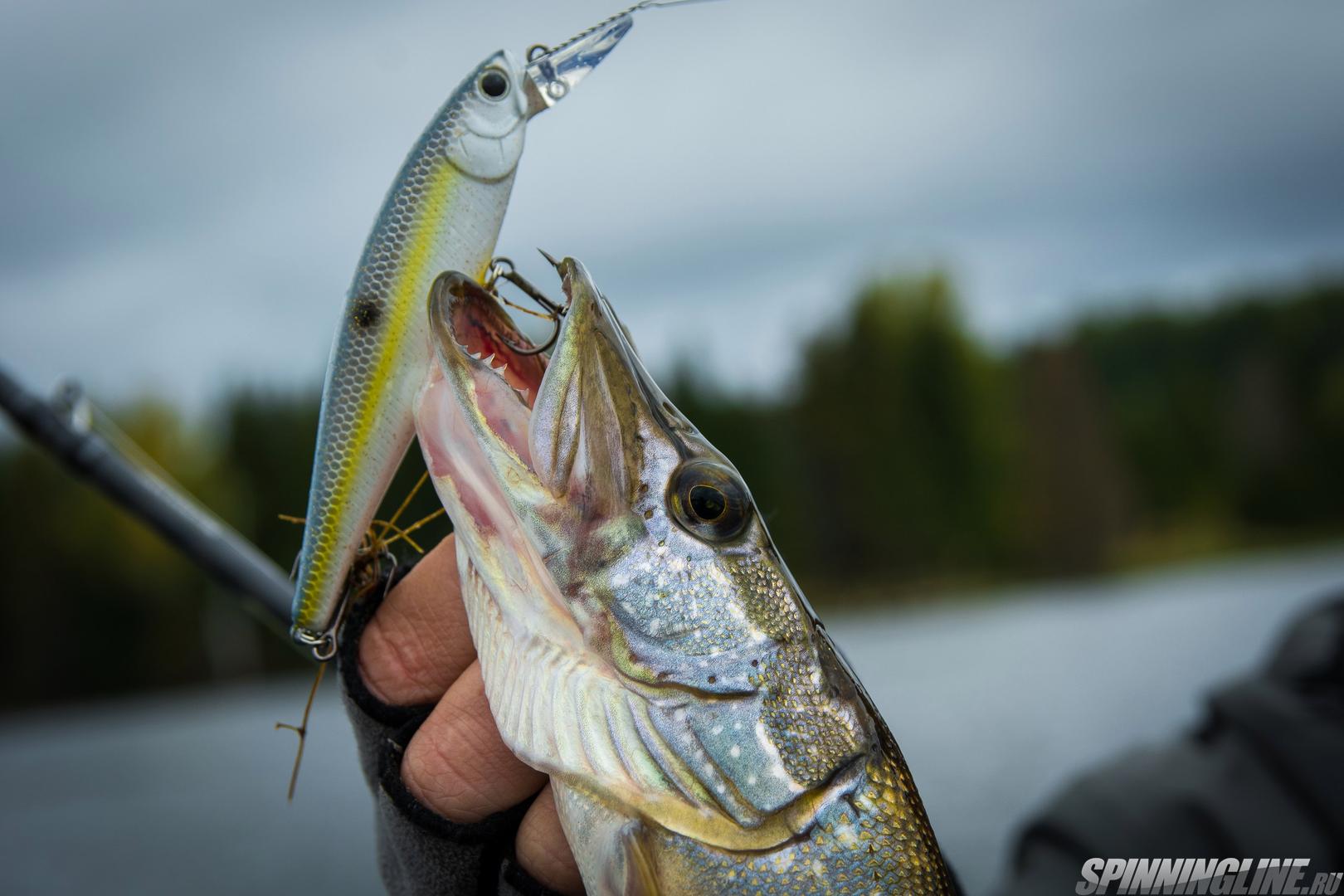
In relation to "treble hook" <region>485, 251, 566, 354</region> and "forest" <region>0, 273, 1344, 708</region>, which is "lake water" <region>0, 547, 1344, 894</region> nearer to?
"forest" <region>0, 273, 1344, 708</region>

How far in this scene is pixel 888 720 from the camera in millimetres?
14297

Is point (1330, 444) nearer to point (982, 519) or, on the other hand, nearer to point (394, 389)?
point (982, 519)

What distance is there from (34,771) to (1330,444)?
49.4 m

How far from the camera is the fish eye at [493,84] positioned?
1624 mm

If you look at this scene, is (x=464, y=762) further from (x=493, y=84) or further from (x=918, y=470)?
(x=918, y=470)

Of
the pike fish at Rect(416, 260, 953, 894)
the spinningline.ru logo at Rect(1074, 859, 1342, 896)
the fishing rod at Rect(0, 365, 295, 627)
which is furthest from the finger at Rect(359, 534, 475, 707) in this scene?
the spinningline.ru logo at Rect(1074, 859, 1342, 896)

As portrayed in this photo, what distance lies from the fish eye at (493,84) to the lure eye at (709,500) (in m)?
0.63

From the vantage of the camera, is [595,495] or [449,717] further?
[449,717]

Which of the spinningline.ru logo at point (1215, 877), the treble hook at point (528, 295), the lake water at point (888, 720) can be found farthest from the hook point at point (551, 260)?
the lake water at point (888, 720)

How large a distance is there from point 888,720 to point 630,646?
13.3m

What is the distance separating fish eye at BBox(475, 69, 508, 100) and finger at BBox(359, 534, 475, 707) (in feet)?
2.48

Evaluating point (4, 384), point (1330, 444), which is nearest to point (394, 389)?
point (4, 384)

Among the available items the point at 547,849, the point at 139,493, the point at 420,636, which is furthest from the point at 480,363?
the point at 139,493

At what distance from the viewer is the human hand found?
76.4 inches
